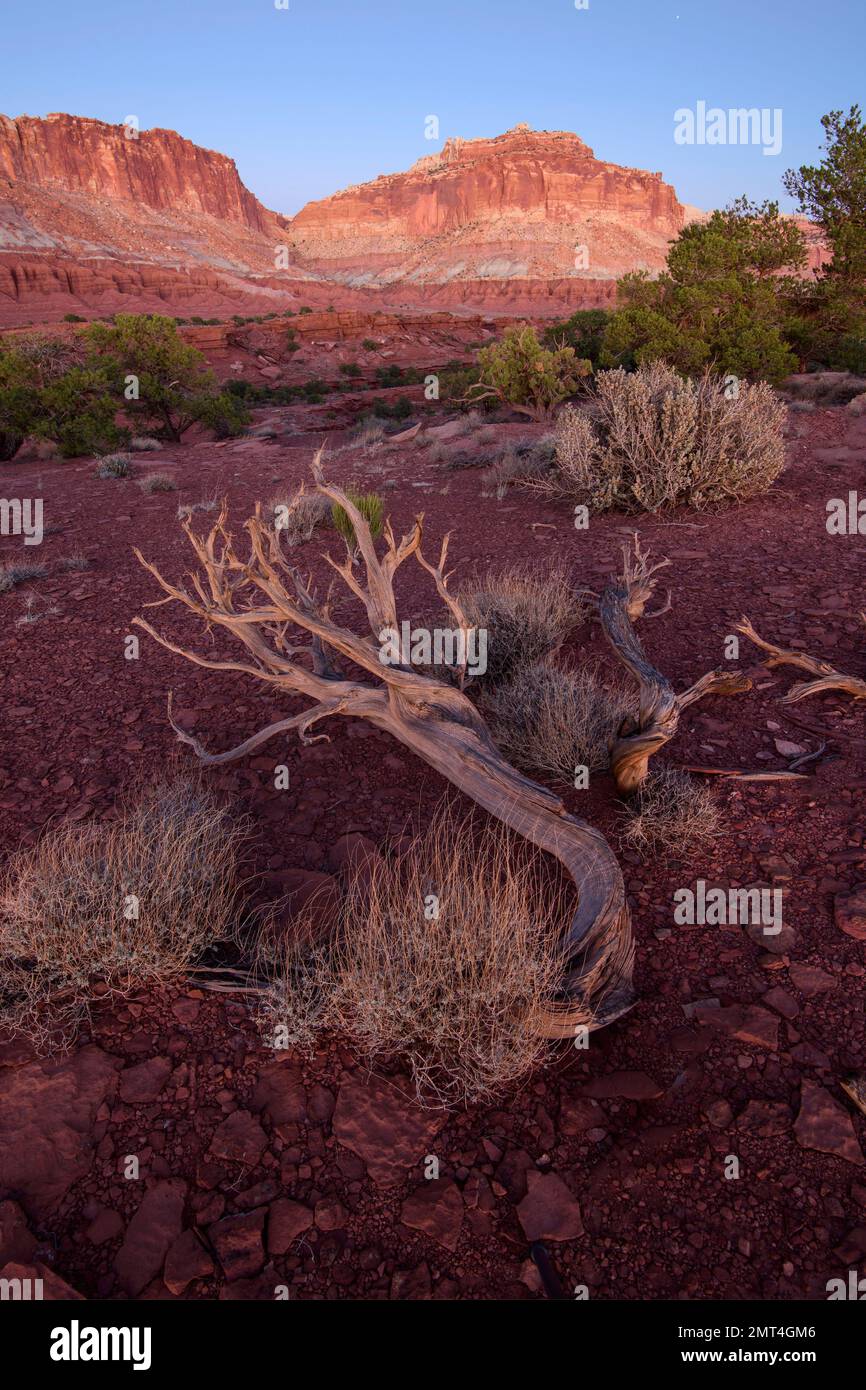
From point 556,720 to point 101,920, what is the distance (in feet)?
6.92

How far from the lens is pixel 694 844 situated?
283cm

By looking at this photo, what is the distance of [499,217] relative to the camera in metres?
90.8

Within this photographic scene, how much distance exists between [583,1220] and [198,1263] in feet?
3.07

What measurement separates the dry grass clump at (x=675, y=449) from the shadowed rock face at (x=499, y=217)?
3031 inches

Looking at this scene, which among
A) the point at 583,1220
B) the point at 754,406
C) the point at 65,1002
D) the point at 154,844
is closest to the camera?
the point at 583,1220

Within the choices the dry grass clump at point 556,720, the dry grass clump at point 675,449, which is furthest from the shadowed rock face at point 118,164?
the dry grass clump at point 556,720

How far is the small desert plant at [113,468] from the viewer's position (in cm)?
1080

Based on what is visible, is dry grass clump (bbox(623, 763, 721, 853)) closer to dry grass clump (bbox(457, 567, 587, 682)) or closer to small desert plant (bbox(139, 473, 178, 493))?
dry grass clump (bbox(457, 567, 587, 682))

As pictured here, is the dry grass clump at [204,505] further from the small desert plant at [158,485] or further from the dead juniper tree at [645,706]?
the dead juniper tree at [645,706]

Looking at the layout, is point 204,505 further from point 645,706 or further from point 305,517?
point 645,706

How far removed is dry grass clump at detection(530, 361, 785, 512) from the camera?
688 centimetres

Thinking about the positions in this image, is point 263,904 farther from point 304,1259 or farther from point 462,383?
point 462,383
